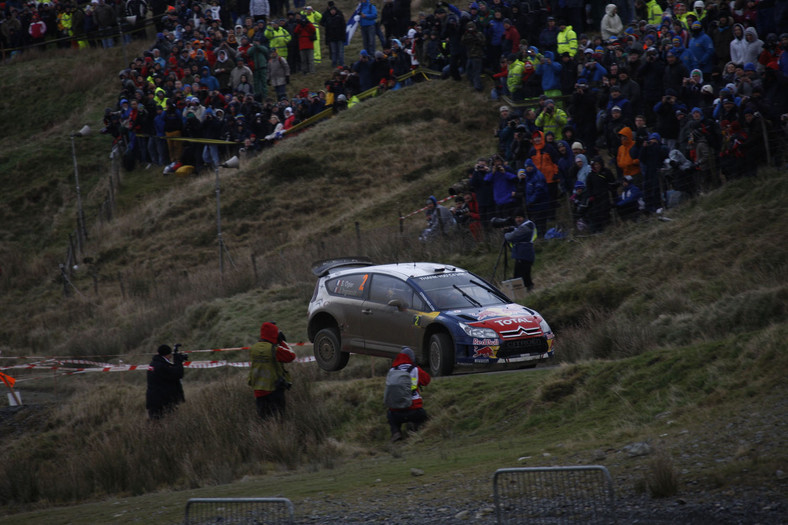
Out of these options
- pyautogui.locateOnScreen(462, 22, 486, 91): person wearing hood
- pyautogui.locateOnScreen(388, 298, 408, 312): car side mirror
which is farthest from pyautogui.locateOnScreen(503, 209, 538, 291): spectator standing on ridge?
pyautogui.locateOnScreen(462, 22, 486, 91): person wearing hood

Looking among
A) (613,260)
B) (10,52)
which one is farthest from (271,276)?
(10,52)

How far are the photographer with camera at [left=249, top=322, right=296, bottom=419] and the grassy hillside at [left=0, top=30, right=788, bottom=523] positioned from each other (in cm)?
40

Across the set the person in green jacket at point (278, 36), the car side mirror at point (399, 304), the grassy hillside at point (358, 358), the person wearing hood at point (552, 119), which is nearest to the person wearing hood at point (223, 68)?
the person in green jacket at point (278, 36)

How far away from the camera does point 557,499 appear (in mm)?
9406

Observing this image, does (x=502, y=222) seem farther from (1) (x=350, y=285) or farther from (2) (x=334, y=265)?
(1) (x=350, y=285)

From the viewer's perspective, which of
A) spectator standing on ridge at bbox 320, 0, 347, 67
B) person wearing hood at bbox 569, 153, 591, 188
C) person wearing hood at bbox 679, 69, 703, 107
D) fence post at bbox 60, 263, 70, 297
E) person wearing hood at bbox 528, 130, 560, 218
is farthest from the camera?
spectator standing on ridge at bbox 320, 0, 347, 67

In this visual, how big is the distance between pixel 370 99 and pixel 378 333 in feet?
75.7

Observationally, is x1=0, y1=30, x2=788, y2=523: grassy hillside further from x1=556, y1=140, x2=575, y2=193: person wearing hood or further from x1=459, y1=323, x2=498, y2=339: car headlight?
x1=556, y1=140, x2=575, y2=193: person wearing hood

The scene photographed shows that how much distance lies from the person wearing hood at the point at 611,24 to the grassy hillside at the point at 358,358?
5.24 metres

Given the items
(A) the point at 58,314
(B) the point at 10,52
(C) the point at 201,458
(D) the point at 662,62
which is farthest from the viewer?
(B) the point at 10,52

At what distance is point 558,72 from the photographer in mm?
28531

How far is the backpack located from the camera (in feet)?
50.5

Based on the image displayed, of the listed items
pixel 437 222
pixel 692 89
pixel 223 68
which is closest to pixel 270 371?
pixel 437 222

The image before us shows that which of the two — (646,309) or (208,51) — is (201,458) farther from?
(208,51)
